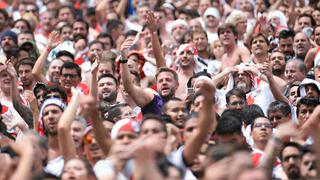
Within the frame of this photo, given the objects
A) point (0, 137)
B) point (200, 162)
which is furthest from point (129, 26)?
point (200, 162)

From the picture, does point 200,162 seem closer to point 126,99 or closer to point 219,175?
point 219,175

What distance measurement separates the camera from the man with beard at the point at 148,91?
1483 cm

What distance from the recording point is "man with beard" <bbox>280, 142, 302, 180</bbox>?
41.8 ft

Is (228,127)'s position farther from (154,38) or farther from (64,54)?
(64,54)

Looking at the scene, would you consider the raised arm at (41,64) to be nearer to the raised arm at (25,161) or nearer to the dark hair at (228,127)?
the dark hair at (228,127)

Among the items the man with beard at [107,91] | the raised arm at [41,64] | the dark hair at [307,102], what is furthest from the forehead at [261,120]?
the raised arm at [41,64]

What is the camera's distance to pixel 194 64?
57.4 ft

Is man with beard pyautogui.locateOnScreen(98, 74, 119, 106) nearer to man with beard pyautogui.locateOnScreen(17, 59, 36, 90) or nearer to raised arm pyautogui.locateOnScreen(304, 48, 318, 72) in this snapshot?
man with beard pyautogui.locateOnScreen(17, 59, 36, 90)

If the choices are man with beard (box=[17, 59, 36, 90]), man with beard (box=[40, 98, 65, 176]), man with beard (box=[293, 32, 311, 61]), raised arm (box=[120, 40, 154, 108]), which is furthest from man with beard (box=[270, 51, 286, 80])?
man with beard (box=[40, 98, 65, 176])

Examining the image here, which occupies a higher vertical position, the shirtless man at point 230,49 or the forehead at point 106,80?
the shirtless man at point 230,49

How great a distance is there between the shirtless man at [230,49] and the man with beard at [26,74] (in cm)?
267

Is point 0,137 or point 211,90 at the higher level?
point 0,137

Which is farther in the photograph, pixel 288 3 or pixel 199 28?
pixel 288 3

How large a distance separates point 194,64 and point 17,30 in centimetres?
425
